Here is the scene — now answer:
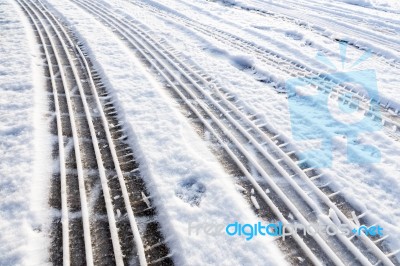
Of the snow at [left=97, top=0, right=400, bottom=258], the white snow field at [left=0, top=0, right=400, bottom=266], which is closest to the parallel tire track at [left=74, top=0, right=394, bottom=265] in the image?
the white snow field at [left=0, top=0, right=400, bottom=266]

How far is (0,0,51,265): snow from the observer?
4582 millimetres

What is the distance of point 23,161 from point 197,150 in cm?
316

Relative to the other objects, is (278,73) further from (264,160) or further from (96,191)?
(96,191)

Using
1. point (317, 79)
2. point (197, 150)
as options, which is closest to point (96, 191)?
point (197, 150)

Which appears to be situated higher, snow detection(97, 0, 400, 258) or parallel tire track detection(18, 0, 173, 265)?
snow detection(97, 0, 400, 258)

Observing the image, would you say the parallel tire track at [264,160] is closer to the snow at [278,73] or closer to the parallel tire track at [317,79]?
the snow at [278,73]

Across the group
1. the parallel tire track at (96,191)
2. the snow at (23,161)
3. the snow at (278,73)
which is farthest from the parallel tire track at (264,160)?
the snow at (23,161)

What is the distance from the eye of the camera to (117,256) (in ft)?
14.6

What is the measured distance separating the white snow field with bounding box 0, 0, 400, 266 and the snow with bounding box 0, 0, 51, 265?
0.08 feet

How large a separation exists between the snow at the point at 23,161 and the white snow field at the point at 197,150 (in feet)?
0.08

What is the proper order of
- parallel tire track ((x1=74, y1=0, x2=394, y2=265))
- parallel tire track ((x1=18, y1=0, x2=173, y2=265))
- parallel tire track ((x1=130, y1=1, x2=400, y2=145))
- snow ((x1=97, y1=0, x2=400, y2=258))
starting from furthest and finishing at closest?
parallel tire track ((x1=130, y1=1, x2=400, y2=145))
snow ((x1=97, y1=0, x2=400, y2=258))
parallel tire track ((x1=74, y1=0, x2=394, y2=265))
parallel tire track ((x1=18, y1=0, x2=173, y2=265))

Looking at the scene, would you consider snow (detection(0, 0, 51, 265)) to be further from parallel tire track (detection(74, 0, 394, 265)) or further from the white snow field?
parallel tire track (detection(74, 0, 394, 265))

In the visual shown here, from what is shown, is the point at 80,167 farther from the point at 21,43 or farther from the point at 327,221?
the point at 21,43

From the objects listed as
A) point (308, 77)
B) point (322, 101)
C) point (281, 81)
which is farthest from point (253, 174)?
point (308, 77)
